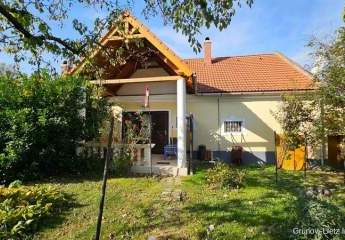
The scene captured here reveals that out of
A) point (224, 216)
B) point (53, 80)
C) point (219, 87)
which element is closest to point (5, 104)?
point (53, 80)

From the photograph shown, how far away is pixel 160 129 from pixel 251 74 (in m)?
5.92

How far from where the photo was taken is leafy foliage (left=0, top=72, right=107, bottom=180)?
1252 cm

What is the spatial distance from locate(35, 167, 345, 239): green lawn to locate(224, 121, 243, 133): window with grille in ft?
21.4

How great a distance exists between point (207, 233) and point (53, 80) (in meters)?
9.14

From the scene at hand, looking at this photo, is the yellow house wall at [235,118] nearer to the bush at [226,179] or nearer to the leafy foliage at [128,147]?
the leafy foliage at [128,147]

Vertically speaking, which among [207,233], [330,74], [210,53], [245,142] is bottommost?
[207,233]

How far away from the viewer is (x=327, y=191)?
10852mm

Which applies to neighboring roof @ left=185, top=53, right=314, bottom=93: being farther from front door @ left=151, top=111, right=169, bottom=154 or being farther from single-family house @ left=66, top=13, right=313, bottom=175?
front door @ left=151, top=111, right=169, bottom=154

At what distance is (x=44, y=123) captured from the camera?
12.8 meters

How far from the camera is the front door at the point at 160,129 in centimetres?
2039

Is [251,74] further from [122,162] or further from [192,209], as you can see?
[192,209]

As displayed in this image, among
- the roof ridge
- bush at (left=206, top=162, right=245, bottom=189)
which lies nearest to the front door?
the roof ridge

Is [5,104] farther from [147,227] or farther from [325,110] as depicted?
[325,110]

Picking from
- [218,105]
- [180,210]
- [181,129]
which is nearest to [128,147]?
[181,129]
